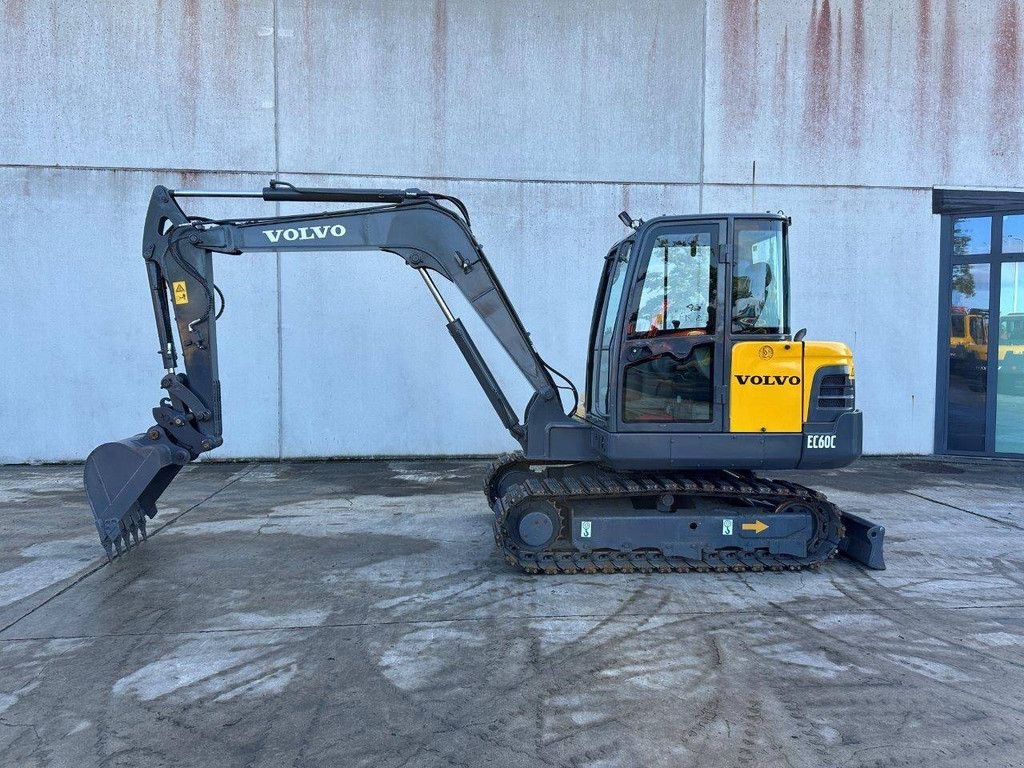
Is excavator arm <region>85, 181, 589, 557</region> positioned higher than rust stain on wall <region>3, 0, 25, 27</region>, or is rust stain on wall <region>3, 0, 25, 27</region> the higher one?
rust stain on wall <region>3, 0, 25, 27</region>

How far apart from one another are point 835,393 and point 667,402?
4.28 feet

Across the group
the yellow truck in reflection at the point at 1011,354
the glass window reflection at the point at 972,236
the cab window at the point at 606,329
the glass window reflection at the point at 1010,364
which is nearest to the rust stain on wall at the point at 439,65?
the cab window at the point at 606,329

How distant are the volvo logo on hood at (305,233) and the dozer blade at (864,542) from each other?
15.9ft

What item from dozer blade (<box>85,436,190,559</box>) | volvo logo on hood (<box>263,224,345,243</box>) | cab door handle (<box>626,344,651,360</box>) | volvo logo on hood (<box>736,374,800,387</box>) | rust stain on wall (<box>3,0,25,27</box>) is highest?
rust stain on wall (<box>3,0,25,27</box>)

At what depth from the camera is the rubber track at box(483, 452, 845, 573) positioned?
17.5 feet

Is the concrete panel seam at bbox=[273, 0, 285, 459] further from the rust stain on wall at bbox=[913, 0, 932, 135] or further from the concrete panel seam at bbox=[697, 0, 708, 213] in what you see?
the rust stain on wall at bbox=[913, 0, 932, 135]

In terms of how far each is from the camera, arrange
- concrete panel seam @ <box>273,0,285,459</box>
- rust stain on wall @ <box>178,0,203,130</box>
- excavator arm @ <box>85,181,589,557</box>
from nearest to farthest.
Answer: excavator arm @ <box>85,181,589,557</box>, rust stain on wall @ <box>178,0,203,130</box>, concrete panel seam @ <box>273,0,285,459</box>

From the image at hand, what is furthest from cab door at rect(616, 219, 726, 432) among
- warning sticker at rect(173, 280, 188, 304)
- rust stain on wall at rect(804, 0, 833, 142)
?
rust stain on wall at rect(804, 0, 833, 142)

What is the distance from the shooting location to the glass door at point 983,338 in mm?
10719

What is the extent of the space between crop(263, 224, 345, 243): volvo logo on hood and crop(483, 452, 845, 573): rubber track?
8.42 ft

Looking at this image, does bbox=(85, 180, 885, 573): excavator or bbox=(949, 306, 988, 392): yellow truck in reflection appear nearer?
bbox=(85, 180, 885, 573): excavator

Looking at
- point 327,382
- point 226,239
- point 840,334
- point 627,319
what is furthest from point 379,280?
point 840,334

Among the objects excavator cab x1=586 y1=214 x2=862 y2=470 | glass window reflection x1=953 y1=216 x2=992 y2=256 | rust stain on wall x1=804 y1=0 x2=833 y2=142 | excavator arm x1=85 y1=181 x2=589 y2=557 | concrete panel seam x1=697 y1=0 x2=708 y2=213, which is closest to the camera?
excavator cab x1=586 y1=214 x2=862 y2=470

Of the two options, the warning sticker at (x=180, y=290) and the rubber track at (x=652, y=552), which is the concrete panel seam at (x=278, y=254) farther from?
the rubber track at (x=652, y=552)
